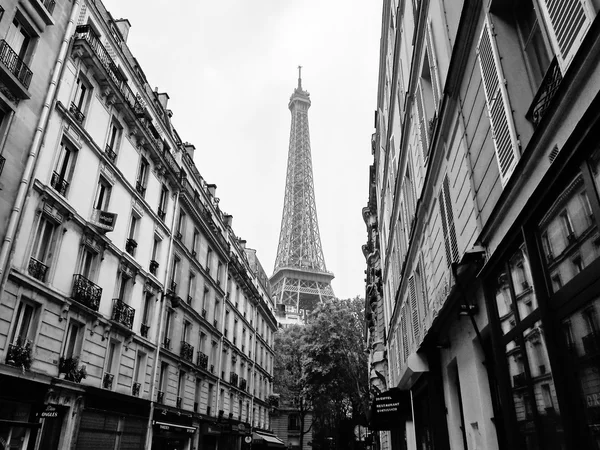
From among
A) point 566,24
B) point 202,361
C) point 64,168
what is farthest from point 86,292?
point 566,24

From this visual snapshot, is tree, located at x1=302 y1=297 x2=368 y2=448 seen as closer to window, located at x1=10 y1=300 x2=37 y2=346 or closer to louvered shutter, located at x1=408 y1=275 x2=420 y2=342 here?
louvered shutter, located at x1=408 y1=275 x2=420 y2=342

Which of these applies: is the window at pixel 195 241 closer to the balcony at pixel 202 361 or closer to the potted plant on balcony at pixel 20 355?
the balcony at pixel 202 361

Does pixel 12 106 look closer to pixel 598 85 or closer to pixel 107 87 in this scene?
pixel 107 87

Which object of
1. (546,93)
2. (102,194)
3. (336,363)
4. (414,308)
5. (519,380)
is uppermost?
(102,194)

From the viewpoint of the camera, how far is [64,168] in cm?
1677

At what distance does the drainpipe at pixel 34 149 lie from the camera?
13.3 m

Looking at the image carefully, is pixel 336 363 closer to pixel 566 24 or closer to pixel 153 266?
pixel 153 266

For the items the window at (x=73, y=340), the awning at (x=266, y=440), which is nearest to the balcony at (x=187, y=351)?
the window at (x=73, y=340)

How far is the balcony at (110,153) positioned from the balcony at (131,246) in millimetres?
3653

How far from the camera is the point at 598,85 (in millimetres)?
3576

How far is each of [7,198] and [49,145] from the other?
9.14 feet

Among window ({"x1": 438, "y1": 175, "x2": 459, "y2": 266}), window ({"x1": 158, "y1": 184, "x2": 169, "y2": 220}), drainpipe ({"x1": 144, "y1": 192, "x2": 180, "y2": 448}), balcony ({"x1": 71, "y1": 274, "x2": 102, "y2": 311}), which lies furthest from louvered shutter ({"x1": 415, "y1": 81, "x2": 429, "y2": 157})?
drainpipe ({"x1": 144, "y1": 192, "x2": 180, "y2": 448})

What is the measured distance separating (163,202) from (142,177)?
264 centimetres

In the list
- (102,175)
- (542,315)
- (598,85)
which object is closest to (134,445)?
(102,175)
